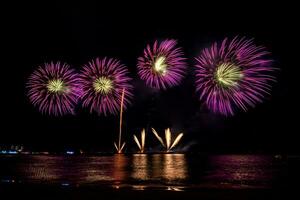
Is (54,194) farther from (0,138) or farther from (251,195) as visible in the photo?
(0,138)

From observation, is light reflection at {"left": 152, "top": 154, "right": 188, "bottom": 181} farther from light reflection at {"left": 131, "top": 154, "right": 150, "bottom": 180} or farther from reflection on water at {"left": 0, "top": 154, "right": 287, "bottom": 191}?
light reflection at {"left": 131, "top": 154, "right": 150, "bottom": 180}

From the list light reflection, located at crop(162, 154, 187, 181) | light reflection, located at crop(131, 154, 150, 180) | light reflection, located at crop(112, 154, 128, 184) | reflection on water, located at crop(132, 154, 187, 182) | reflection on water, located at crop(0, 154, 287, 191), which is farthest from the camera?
light reflection, located at crop(162, 154, 187, 181)

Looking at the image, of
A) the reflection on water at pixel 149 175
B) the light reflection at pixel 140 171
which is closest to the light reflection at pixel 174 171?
the reflection on water at pixel 149 175

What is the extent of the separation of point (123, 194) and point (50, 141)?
183220mm

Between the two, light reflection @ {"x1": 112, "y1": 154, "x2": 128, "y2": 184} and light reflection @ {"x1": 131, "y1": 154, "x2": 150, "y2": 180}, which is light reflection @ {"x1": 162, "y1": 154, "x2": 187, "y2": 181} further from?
light reflection @ {"x1": 112, "y1": 154, "x2": 128, "y2": 184}

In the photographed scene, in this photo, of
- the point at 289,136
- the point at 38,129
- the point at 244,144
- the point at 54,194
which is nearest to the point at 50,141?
the point at 38,129

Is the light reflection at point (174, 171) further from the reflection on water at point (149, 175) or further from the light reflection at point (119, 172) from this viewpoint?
the light reflection at point (119, 172)

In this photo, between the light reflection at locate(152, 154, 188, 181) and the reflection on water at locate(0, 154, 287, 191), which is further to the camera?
the light reflection at locate(152, 154, 188, 181)

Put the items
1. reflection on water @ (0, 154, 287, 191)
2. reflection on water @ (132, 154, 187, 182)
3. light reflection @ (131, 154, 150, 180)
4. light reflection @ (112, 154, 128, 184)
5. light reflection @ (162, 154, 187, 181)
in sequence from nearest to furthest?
reflection on water @ (0, 154, 287, 191) → light reflection @ (112, 154, 128, 184) → reflection on water @ (132, 154, 187, 182) → light reflection @ (131, 154, 150, 180) → light reflection @ (162, 154, 187, 181)

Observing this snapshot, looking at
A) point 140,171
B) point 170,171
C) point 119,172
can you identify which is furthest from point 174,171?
point 119,172

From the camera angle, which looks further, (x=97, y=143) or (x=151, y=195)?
(x=97, y=143)

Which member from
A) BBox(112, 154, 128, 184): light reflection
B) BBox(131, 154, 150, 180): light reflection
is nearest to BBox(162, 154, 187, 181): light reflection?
BBox(131, 154, 150, 180): light reflection

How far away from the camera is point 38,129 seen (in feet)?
626

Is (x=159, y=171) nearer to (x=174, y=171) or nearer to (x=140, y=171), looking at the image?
(x=174, y=171)
